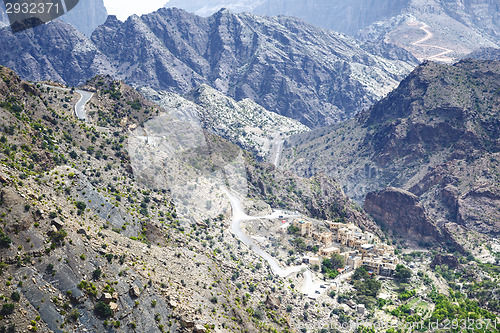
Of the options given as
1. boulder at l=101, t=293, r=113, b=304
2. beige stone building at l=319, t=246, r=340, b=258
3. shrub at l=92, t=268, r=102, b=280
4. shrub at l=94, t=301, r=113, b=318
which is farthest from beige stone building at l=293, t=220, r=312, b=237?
shrub at l=94, t=301, r=113, b=318

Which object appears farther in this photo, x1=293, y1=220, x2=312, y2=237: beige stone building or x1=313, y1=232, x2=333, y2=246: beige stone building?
x1=313, y1=232, x2=333, y2=246: beige stone building

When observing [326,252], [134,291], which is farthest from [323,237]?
[134,291]

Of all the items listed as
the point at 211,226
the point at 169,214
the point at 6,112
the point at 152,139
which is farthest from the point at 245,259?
the point at 6,112

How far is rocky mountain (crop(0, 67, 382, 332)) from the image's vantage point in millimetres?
56750

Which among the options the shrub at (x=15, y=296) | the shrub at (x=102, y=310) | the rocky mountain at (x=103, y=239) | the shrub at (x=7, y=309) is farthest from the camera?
the shrub at (x=102, y=310)

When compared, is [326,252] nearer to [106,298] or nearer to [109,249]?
[109,249]

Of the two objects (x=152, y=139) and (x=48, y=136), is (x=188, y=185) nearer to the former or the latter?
(x=152, y=139)

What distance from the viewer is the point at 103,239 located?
67375 millimetres

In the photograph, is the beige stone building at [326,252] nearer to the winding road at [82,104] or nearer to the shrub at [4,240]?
the winding road at [82,104]

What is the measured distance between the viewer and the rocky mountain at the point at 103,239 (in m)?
56.8

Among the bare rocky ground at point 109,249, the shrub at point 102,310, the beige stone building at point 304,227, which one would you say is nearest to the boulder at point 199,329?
the bare rocky ground at point 109,249

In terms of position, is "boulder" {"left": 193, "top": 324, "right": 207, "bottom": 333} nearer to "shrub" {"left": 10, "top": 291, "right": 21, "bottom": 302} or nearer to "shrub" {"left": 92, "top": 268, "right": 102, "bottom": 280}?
"shrub" {"left": 92, "top": 268, "right": 102, "bottom": 280}

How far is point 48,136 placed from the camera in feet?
277

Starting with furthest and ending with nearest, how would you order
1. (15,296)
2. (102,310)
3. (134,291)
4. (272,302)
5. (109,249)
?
1. (272,302)
2. (109,249)
3. (134,291)
4. (102,310)
5. (15,296)
